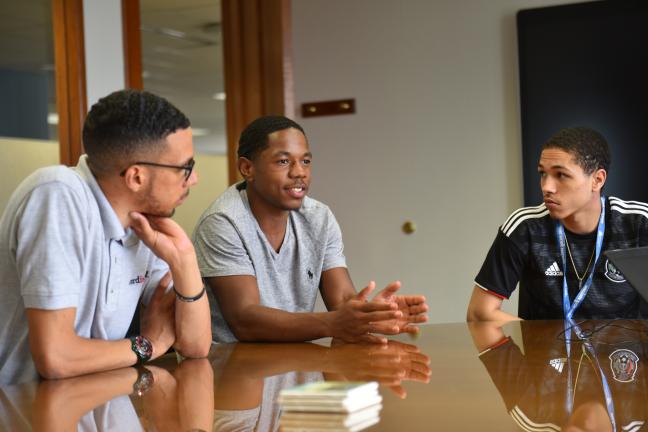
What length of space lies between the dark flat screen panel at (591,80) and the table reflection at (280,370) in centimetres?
259

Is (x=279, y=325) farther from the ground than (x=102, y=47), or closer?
closer

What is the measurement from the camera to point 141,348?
75.1 inches

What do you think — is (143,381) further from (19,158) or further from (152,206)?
(19,158)

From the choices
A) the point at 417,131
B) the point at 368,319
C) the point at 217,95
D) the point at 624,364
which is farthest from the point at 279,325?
the point at 217,95

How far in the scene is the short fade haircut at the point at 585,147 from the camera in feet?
9.75

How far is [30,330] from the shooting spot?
5.73 feet

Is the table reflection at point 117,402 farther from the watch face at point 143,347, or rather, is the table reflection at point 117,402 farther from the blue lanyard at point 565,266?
the blue lanyard at point 565,266

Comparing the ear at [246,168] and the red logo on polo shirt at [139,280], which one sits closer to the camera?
the red logo on polo shirt at [139,280]

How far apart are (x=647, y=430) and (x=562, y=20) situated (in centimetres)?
355

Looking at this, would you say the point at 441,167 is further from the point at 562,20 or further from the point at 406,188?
the point at 562,20

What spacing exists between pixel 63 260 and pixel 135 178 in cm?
27

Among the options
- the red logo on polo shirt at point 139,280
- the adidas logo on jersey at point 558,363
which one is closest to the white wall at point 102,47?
the red logo on polo shirt at point 139,280

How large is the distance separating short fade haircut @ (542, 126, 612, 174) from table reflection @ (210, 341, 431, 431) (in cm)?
123

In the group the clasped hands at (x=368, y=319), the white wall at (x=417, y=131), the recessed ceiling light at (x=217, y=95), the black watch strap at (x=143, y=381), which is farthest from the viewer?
the recessed ceiling light at (x=217, y=95)
